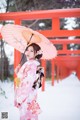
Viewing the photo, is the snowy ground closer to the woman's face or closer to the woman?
the woman

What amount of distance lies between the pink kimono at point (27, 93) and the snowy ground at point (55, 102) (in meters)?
0.04

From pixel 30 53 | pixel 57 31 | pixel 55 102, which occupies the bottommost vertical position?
pixel 55 102

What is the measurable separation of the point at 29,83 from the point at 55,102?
0.18m

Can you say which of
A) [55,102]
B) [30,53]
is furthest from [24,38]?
[55,102]

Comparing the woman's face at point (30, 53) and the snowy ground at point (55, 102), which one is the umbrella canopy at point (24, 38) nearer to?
the woman's face at point (30, 53)

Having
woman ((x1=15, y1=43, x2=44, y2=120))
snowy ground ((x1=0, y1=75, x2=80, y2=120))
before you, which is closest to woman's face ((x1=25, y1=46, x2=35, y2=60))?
woman ((x1=15, y1=43, x2=44, y2=120))

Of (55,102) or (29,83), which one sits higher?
(29,83)

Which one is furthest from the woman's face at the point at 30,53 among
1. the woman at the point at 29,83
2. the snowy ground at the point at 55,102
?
the snowy ground at the point at 55,102

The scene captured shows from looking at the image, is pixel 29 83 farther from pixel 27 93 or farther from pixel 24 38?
pixel 24 38

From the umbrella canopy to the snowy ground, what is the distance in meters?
0.18

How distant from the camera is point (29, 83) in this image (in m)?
2.24

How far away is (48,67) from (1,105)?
31 cm

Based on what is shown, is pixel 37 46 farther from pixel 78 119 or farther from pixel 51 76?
pixel 78 119

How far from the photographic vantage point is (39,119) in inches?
89.3
